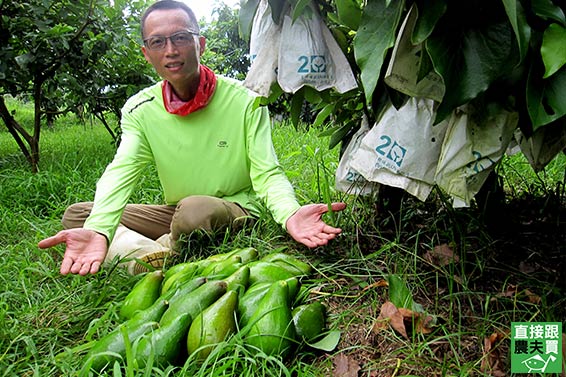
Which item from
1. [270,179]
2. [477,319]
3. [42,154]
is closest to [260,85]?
[270,179]

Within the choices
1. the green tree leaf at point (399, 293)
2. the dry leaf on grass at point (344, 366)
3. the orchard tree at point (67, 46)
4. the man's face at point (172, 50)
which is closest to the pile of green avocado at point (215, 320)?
the dry leaf on grass at point (344, 366)

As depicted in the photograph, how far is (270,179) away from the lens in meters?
2.20

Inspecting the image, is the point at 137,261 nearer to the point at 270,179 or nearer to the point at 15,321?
the point at 15,321

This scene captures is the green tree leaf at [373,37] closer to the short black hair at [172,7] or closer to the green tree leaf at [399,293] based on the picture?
the green tree leaf at [399,293]

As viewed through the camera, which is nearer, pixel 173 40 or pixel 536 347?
pixel 536 347

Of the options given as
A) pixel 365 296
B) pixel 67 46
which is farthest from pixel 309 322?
pixel 67 46

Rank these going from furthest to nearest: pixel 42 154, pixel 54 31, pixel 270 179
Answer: pixel 42 154, pixel 54 31, pixel 270 179

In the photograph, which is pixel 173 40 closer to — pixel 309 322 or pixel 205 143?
pixel 205 143

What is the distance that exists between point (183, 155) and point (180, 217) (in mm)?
329

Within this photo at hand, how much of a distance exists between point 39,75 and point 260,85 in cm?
322

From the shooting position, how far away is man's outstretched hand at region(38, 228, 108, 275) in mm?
1806

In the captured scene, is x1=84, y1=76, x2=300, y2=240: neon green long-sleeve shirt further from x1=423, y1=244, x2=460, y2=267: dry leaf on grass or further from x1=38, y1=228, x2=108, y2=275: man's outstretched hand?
x1=423, y1=244, x2=460, y2=267: dry leaf on grass

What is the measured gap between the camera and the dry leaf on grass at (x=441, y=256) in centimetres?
162

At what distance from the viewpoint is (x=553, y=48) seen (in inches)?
35.8
